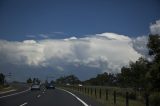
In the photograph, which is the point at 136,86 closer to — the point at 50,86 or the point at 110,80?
the point at 50,86

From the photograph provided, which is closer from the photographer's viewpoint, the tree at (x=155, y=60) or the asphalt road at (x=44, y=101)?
the asphalt road at (x=44, y=101)

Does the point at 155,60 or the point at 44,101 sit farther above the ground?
the point at 155,60

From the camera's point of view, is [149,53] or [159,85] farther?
[149,53]

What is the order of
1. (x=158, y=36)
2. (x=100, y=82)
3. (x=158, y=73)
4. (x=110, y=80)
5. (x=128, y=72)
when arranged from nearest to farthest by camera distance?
(x=158, y=73)
(x=158, y=36)
(x=128, y=72)
(x=110, y=80)
(x=100, y=82)

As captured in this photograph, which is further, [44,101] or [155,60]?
[155,60]

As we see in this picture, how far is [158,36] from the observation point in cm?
4194

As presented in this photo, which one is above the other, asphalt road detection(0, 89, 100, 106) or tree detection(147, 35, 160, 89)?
tree detection(147, 35, 160, 89)

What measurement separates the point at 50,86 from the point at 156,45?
132ft

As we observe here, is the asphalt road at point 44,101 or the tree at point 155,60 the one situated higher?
the tree at point 155,60

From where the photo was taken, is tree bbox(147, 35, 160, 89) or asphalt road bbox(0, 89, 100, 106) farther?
tree bbox(147, 35, 160, 89)

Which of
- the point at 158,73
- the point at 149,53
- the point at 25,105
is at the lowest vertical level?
the point at 25,105

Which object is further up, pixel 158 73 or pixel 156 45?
pixel 156 45

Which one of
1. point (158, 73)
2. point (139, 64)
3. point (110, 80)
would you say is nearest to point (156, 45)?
point (158, 73)

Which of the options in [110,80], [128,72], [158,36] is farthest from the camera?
[110,80]
